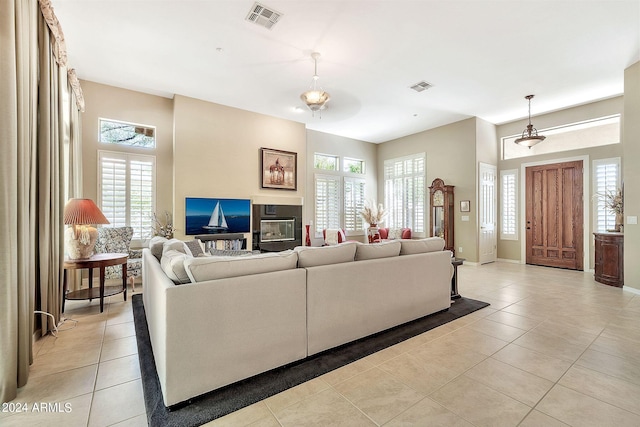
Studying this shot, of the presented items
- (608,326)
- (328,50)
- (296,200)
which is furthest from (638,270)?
(296,200)

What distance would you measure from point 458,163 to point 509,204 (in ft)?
5.29

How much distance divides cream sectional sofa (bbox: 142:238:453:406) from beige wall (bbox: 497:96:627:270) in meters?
5.33

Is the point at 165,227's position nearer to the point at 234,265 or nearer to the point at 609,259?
the point at 234,265

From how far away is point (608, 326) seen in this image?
298 cm

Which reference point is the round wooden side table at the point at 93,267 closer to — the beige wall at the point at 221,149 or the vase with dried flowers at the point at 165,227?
the vase with dried flowers at the point at 165,227

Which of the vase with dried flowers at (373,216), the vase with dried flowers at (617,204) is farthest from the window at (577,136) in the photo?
the vase with dried flowers at (373,216)

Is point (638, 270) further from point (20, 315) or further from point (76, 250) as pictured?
point (76, 250)

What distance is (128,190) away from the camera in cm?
514

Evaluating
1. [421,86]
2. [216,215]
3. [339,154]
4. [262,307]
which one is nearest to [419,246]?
[262,307]

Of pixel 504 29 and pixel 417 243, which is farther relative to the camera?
pixel 504 29

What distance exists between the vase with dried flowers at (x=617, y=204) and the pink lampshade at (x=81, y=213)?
26.4 ft

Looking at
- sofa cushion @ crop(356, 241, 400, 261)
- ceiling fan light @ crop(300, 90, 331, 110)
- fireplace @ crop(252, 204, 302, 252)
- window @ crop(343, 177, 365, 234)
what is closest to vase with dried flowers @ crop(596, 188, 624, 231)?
sofa cushion @ crop(356, 241, 400, 261)

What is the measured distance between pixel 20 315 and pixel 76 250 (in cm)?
172

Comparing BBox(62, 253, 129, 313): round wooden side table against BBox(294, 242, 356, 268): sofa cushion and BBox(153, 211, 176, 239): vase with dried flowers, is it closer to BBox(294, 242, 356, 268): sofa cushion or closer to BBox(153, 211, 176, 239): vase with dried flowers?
BBox(153, 211, 176, 239): vase with dried flowers
